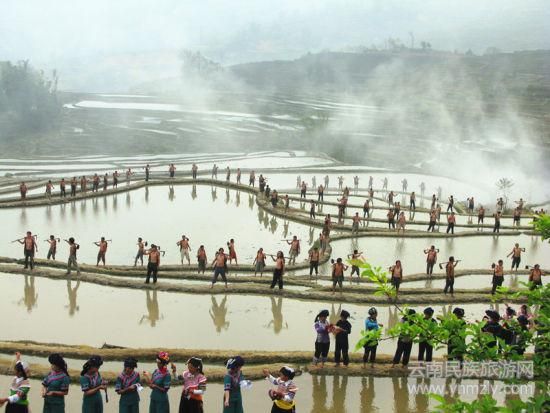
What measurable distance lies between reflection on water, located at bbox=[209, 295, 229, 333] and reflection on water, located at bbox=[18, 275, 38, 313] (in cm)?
465

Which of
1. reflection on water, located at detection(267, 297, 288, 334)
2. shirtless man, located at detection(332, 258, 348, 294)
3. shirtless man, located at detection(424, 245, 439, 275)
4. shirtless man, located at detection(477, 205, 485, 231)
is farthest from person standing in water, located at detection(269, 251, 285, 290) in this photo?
shirtless man, located at detection(477, 205, 485, 231)

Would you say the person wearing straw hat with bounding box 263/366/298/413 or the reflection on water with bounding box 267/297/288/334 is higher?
the person wearing straw hat with bounding box 263/366/298/413

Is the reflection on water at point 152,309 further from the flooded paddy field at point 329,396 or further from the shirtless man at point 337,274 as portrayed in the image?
the shirtless man at point 337,274

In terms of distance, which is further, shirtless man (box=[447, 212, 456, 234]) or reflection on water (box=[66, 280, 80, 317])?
shirtless man (box=[447, 212, 456, 234])

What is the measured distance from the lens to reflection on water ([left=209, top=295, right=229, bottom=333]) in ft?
51.3

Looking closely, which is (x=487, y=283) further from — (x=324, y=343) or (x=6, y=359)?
(x=6, y=359)

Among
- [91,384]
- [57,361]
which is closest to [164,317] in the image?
[91,384]

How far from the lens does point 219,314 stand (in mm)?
16531

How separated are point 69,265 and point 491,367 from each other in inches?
515

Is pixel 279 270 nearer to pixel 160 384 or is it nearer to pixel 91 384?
pixel 160 384

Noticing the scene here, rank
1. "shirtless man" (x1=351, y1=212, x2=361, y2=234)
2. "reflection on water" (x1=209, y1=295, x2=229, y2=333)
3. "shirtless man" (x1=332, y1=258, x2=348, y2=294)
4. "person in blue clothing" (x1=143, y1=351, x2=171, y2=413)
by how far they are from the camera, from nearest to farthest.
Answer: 1. "person in blue clothing" (x1=143, y1=351, x2=171, y2=413)
2. "reflection on water" (x1=209, y1=295, x2=229, y2=333)
3. "shirtless man" (x1=332, y1=258, x2=348, y2=294)
4. "shirtless man" (x1=351, y1=212, x2=361, y2=234)

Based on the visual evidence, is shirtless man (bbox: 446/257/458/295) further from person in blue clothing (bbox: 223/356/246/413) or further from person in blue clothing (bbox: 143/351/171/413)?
person in blue clothing (bbox: 143/351/171/413)

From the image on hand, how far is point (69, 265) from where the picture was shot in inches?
754

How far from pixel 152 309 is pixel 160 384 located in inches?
313
